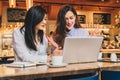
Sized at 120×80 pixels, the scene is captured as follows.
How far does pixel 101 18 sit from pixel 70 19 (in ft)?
26.9

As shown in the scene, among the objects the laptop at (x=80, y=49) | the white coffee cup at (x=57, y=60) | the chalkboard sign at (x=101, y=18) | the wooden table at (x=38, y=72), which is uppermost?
the chalkboard sign at (x=101, y=18)

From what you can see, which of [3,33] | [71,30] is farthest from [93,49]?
[3,33]

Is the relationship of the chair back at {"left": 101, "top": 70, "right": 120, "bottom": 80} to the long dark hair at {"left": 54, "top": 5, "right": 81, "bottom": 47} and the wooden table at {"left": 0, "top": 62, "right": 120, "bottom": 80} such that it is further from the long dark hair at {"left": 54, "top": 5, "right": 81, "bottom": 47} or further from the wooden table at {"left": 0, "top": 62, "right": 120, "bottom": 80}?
the long dark hair at {"left": 54, "top": 5, "right": 81, "bottom": 47}

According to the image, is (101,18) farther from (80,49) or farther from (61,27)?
(80,49)

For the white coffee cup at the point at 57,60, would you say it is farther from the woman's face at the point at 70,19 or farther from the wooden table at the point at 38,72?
the woman's face at the point at 70,19

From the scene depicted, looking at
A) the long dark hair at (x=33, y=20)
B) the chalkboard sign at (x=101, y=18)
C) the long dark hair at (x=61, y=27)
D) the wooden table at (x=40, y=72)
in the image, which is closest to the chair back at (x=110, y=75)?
the wooden table at (x=40, y=72)

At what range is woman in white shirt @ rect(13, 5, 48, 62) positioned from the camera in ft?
8.78

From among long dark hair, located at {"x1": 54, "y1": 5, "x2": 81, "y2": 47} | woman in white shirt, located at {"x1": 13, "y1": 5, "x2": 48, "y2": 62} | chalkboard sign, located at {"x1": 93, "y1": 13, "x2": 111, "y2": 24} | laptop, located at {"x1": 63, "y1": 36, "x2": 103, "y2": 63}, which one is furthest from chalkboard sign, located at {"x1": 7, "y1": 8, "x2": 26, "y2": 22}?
laptop, located at {"x1": 63, "y1": 36, "x2": 103, "y2": 63}

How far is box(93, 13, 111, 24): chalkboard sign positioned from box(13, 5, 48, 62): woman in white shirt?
27.6ft

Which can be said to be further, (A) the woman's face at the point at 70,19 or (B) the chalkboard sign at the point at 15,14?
(B) the chalkboard sign at the point at 15,14

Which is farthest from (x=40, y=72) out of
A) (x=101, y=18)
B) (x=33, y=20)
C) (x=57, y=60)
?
(x=101, y=18)

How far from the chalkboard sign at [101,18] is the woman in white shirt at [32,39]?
27.6 feet

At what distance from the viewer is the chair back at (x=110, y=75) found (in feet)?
6.81

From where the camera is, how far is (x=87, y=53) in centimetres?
243
